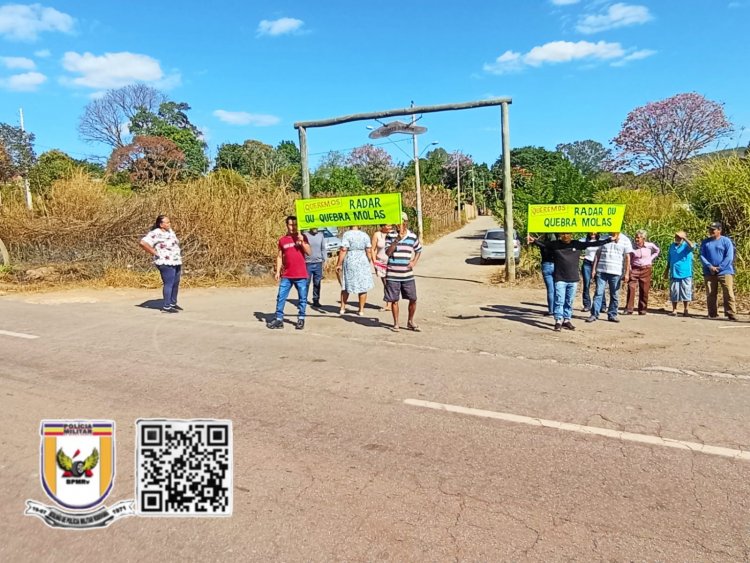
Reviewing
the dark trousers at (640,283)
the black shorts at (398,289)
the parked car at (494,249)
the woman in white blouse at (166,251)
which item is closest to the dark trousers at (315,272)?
the woman in white blouse at (166,251)

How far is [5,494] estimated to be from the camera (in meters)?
3.33

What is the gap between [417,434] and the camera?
4.19 meters

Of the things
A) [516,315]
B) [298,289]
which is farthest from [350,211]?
[516,315]

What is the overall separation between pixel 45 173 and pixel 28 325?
46.7 feet

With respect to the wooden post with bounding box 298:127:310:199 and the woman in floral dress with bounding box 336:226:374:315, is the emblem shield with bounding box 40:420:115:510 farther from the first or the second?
the wooden post with bounding box 298:127:310:199

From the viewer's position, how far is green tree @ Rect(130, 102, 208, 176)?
46.2 meters

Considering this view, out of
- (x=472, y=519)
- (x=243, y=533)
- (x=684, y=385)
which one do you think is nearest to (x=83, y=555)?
(x=243, y=533)

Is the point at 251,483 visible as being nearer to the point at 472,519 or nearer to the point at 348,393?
the point at 472,519

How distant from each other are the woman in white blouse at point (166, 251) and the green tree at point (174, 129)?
99.0 ft

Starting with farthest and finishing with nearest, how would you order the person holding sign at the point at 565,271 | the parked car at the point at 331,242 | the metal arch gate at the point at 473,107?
the parked car at the point at 331,242 → the metal arch gate at the point at 473,107 → the person holding sign at the point at 565,271

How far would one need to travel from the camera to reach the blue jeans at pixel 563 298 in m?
8.23

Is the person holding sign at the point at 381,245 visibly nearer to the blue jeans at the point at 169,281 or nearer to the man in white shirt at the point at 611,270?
the man in white shirt at the point at 611,270

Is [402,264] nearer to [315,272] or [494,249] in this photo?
[315,272]

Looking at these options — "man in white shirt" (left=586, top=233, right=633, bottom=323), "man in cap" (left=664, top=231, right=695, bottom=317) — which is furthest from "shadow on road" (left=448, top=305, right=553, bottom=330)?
"man in cap" (left=664, top=231, right=695, bottom=317)
